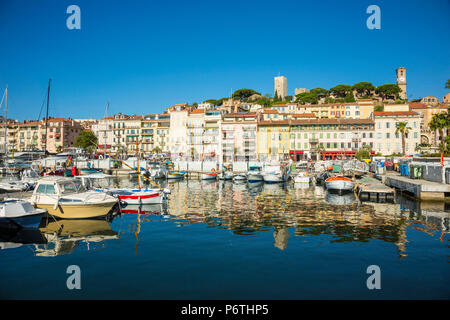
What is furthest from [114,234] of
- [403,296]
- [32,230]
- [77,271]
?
[403,296]

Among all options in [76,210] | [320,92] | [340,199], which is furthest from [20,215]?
[320,92]

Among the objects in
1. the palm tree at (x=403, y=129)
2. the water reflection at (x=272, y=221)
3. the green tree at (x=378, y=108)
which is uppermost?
the green tree at (x=378, y=108)

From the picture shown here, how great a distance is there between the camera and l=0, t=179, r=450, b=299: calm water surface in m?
11.8

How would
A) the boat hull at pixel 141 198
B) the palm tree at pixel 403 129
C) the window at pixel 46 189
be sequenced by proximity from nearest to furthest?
1. the window at pixel 46 189
2. the boat hull at pixel 141 198
3. the palm tree at pixel 403 129

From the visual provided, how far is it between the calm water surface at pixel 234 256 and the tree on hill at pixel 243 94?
14747 centimetres

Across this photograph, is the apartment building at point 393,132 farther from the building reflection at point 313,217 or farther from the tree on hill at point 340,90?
the tree on hill at point 340,90

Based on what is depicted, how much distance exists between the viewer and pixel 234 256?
50.9ft

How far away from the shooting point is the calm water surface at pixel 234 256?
11.8 metres

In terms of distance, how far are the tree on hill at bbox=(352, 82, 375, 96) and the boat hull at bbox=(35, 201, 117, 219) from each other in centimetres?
15175

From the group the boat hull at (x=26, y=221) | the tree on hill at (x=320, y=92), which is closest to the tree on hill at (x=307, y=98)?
the tree on hill at (x=320, y=92)

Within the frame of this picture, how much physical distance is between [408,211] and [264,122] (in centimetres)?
6536

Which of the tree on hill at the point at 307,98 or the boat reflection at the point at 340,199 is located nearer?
the boat reflection at the point at 340,199

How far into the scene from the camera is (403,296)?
1124cm

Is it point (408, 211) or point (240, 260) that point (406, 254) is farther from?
point (408, 211)
